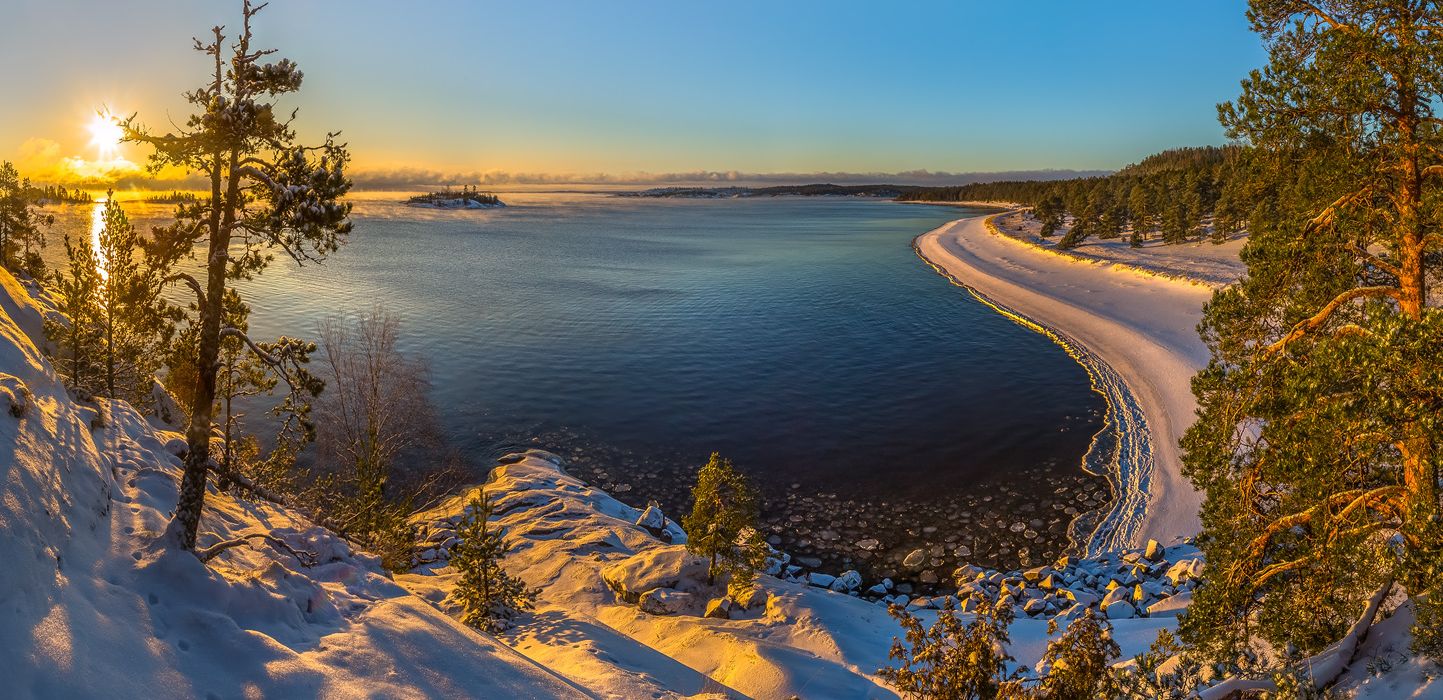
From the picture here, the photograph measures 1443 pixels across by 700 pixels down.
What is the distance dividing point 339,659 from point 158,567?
3475mm

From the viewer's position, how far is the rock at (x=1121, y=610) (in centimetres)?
2016

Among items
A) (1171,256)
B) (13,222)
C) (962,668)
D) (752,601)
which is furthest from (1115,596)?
(1171,256)

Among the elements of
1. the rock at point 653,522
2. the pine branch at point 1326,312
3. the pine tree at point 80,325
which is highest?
the pine branch at point 1326,312

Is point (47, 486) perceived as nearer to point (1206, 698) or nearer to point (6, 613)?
point (6, 613)

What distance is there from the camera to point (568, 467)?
109 ft

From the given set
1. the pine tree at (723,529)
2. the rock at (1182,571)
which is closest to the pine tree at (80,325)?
the pine tree at (723,529)

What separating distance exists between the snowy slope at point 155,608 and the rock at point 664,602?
A: 6774 mm

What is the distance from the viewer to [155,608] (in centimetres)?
1045

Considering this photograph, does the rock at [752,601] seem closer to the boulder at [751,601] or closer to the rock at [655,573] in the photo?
the boulder at [751,601]

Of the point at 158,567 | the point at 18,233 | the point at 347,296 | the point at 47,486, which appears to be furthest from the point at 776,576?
the point at 18,233

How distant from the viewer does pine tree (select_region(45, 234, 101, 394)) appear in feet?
71.3

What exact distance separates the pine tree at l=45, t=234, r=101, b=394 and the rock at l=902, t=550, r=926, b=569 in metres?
28.5

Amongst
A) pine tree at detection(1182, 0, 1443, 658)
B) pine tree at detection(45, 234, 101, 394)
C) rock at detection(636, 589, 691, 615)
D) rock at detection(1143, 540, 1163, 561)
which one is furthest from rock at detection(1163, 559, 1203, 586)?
pine tree at detection(45, 234, 101, 394)

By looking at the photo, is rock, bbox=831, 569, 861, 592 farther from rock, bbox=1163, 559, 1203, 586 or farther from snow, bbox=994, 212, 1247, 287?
snow, bbox=994, 212, 1247, 287
